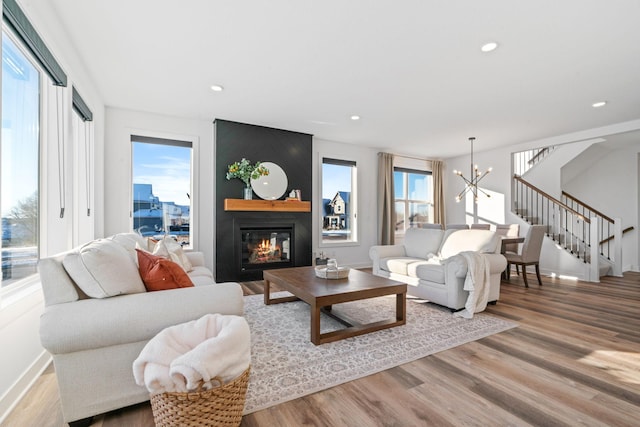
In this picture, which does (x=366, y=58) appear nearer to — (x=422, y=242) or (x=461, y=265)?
(x=461, y=265)

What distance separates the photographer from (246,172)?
4715mm

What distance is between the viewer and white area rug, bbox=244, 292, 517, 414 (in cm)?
184

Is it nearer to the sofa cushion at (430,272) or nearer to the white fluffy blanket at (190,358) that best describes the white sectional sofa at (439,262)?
the sofa cushion at (430,272)

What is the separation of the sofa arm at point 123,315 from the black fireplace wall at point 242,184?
3020 mm

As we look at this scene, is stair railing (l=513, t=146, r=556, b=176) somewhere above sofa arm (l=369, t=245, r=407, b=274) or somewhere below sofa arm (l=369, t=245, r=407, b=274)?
above

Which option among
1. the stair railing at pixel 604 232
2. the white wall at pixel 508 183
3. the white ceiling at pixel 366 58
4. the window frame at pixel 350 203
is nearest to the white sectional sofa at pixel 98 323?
the white ceiling at pixel 366 58

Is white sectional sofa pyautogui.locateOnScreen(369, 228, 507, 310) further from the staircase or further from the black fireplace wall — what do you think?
the staircase

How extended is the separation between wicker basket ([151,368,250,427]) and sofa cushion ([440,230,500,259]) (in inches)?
123

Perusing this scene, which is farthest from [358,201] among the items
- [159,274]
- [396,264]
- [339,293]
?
[159,274]

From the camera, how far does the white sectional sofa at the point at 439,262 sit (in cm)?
310

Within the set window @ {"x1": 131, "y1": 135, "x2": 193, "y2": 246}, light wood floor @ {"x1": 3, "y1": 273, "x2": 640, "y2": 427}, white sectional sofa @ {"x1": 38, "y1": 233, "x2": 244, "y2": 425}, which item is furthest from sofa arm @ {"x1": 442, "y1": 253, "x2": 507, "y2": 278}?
window @ {"x1": 131, "y1": 135, "x2": 193, "y2": 246}

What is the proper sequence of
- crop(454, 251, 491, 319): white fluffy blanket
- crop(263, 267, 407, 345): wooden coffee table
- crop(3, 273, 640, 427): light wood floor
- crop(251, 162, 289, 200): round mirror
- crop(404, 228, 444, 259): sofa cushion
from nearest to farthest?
crop(3, 273, 640, 427): light wood floor, crop(263, 267, 407, 345): wooden coffee table, crop(454, 251, 491, 319): white fluffy blanket, crop(404, 228, 444, 259): sofa cushion, crop(251, 162, 289, 200): round mirror

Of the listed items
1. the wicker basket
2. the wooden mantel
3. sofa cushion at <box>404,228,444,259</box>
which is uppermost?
the wooden mantel

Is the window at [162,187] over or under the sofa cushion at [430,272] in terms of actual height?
over
